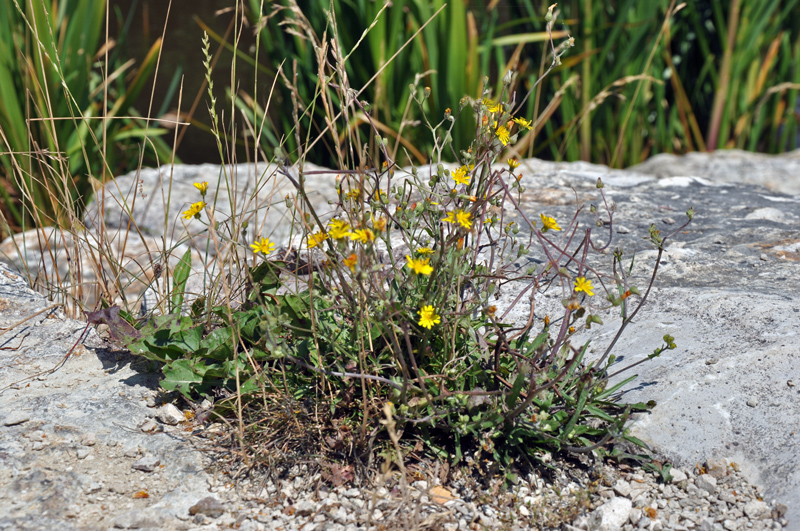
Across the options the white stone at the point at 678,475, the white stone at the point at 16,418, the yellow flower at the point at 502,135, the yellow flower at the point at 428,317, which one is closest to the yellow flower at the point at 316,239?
the yellow flower at the point at 428,317

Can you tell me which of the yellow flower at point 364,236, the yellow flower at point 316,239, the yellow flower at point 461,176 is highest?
the yellow flower at point 461,176

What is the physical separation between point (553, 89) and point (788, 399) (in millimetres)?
2766

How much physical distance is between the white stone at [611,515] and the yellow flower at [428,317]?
463 millimetres

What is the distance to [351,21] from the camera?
3281 mm

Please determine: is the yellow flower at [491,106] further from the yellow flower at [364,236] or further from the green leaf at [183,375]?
the green leaf at [183,375]

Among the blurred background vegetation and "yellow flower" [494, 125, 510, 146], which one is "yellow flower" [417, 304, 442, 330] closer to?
"yellow flower" [494, 125, 510, 146]

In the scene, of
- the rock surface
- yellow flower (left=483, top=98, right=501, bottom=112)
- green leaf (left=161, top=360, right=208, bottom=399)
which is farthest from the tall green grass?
yellow flower (left=483, top=98, right=501, bottom=112)

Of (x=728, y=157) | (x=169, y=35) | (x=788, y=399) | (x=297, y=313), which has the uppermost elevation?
(x=169, y=35)

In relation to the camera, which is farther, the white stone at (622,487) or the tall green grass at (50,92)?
the tall green grass at (50,92)

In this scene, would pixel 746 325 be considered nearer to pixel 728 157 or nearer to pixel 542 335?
pixel 542 335

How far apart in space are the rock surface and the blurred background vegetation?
4.33 ft

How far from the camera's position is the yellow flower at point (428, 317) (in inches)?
48.9

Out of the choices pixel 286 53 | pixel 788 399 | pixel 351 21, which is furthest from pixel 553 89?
pixel 788 399

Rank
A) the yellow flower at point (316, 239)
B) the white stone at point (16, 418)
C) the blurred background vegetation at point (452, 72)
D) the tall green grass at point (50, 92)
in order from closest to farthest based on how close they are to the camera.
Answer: the yellow flower at point (316, 239) < the white stone at point (16, 418) < the tall green grass at point (50, 92) < the blurred background vegetation at point (452, 72)
